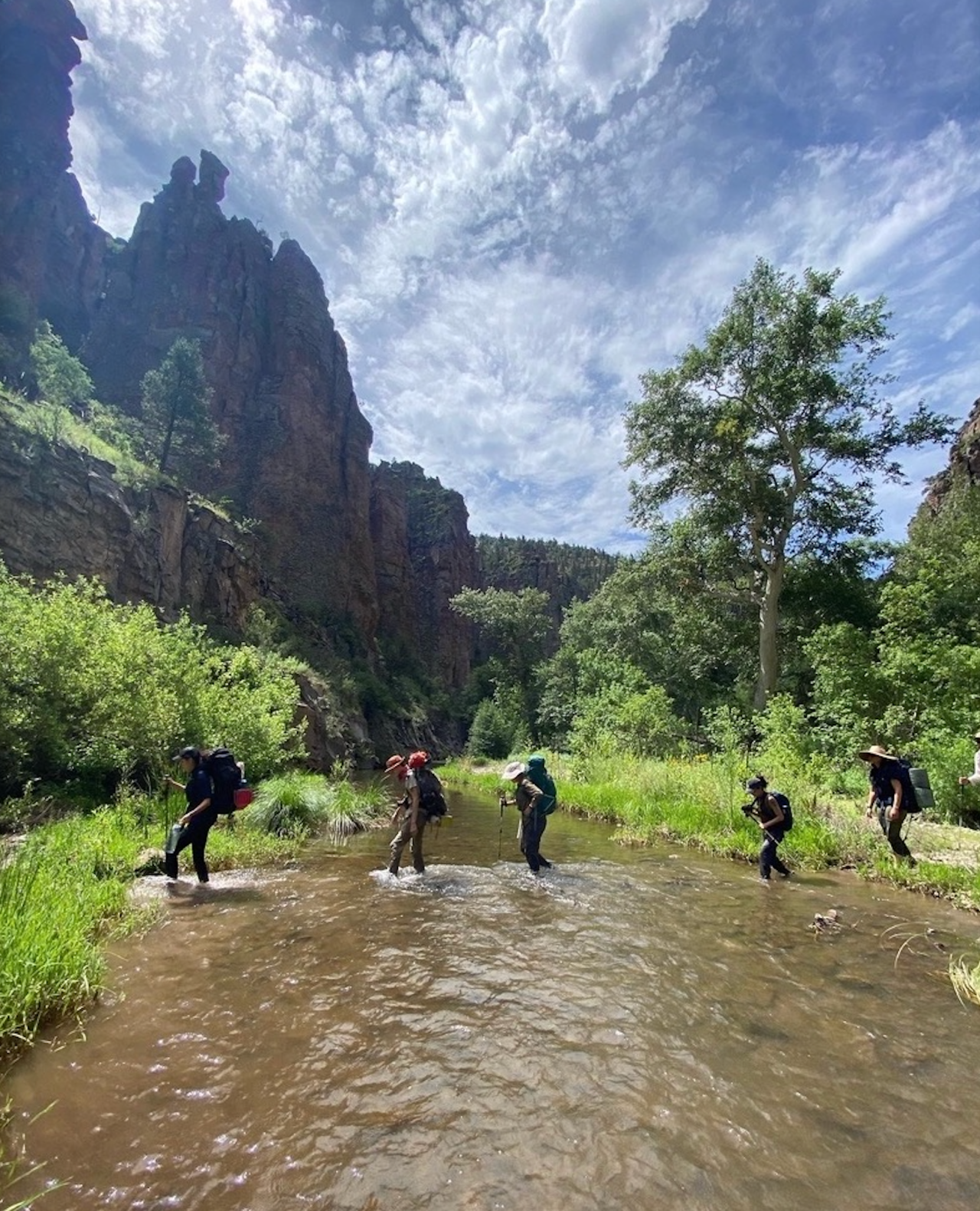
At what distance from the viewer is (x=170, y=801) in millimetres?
12781

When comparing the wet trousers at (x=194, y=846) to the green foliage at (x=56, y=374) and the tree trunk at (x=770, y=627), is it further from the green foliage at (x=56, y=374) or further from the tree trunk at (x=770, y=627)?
the green foliage at (x=56, y=374)

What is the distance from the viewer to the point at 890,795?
10516 millimetres

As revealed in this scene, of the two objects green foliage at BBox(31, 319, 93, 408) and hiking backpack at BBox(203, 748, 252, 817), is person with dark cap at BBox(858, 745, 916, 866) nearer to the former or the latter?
hiking backpack at BBox(203, 748, 252, 817)

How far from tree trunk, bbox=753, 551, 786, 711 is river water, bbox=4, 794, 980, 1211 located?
55.7ft

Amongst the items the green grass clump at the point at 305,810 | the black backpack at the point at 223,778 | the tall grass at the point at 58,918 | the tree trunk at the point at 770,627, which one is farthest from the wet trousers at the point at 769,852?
the tree trunk at the point at 770,627

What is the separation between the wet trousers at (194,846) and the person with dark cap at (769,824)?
883cm

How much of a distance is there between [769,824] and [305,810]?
1073 centimetres

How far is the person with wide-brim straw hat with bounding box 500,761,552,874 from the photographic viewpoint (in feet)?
35.4

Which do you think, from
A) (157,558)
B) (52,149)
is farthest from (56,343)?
(52,149)

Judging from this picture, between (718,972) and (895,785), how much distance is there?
6.10 m

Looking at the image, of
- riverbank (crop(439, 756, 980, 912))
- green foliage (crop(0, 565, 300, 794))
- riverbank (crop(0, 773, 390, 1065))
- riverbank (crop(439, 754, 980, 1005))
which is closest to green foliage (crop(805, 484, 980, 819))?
riverbank (crop(439, 754, 980, 1005))

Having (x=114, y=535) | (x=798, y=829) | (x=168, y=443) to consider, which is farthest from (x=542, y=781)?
(x=168, y=443)

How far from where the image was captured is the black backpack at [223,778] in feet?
31.3

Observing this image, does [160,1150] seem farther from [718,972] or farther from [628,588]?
[628,588]
